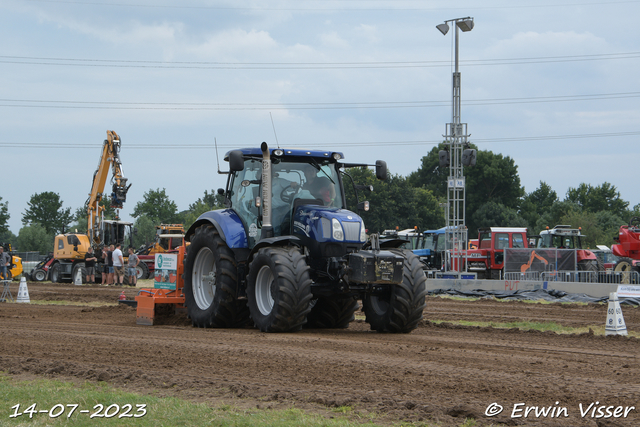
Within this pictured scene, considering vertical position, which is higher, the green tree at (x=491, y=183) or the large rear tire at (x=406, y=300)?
the green tree at (x=491, y=183)

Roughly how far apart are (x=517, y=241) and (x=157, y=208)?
7674 cm

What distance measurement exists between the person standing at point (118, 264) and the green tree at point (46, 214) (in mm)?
76460

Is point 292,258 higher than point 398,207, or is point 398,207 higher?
point 398,207

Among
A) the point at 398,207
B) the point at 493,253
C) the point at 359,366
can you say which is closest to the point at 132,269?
the point at 493,253

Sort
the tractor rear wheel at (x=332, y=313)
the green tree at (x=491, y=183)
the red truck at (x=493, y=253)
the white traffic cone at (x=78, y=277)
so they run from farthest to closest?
the green tree at (x=491, y=183) < the white traffic cone at (x=78, y=277) < the red truck at (x=493, y=253) < the tractor rear wheel at (x=332, y=313)

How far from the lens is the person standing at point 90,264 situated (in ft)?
101

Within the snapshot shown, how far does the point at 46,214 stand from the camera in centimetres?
10194

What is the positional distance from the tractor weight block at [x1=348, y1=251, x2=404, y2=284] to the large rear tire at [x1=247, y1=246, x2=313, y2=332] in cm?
67

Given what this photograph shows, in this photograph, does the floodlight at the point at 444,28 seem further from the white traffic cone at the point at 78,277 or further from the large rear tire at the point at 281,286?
the white traffic cone at the point at 78,277

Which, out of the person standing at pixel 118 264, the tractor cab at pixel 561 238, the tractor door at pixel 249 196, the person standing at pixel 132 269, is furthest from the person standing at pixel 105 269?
the tractor door at pixel 249 196

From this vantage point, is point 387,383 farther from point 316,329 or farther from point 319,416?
point 316,329

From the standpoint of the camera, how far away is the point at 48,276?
34.3m

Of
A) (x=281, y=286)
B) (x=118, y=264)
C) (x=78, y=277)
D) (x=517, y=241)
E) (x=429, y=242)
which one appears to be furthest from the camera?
(x=429, y=242)

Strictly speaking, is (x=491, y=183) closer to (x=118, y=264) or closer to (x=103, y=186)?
(x=103, y=186)
